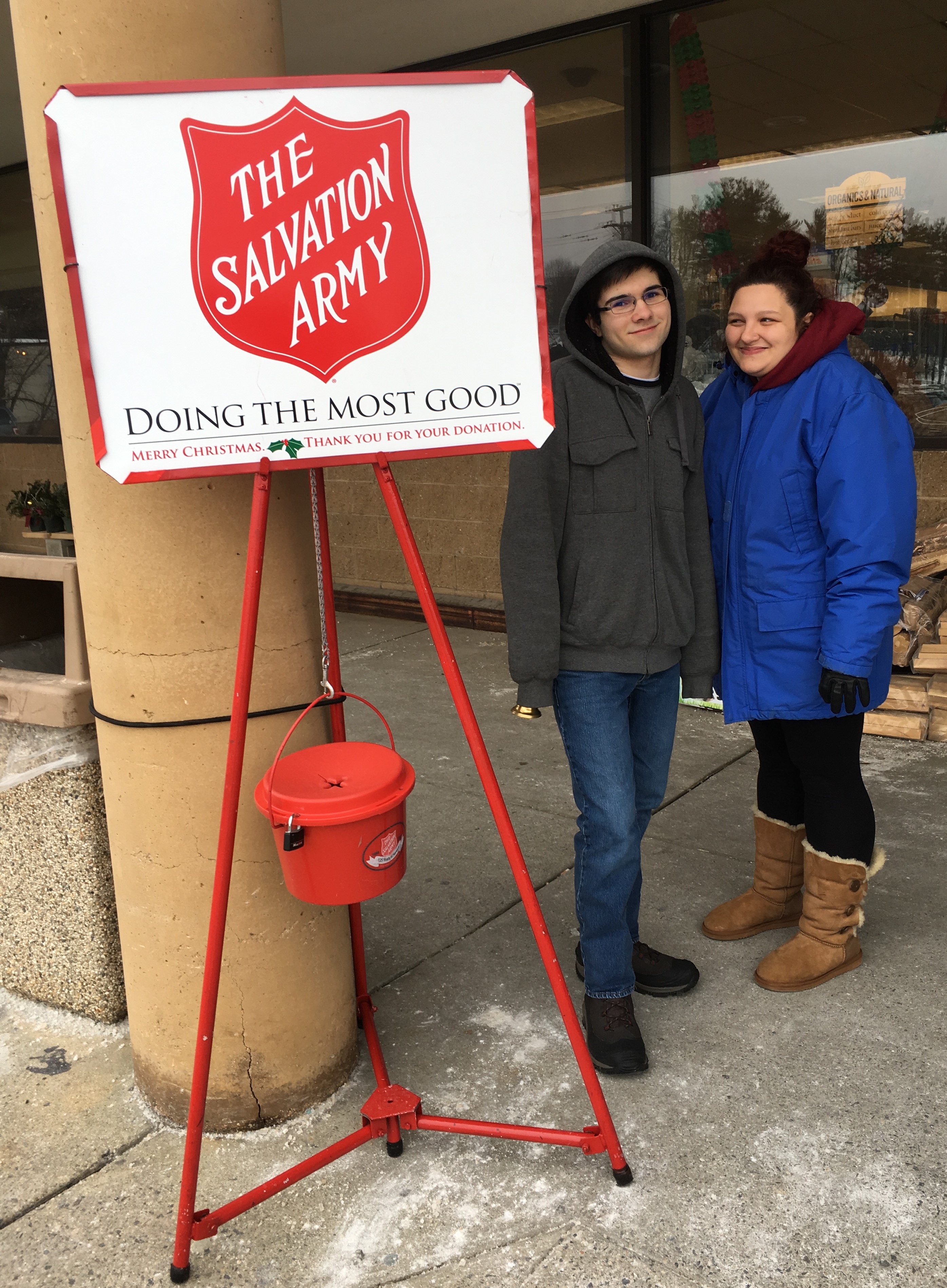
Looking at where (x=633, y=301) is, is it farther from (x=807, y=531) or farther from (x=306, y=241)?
(x=306, y=241)

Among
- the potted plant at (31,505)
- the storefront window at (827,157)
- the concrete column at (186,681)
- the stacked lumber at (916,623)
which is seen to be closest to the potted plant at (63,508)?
the potted plant at (31,505)

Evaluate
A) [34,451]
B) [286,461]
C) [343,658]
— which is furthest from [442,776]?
[34,451]

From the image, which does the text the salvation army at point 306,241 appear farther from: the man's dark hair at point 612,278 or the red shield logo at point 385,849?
the red shield logo at point 385,849

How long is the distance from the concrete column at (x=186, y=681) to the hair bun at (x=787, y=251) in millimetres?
1220

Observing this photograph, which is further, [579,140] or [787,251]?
[579,140]

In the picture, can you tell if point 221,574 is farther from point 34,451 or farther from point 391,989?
point 34,451

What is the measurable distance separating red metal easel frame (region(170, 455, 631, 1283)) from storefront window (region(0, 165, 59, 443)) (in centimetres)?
813

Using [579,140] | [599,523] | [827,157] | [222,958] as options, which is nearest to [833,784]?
[599,523]

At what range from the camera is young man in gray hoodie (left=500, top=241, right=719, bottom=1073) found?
2.37m

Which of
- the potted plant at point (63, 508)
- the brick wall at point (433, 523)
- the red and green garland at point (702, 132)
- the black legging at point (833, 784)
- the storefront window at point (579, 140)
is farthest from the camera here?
the potted plant at point (63, 508)

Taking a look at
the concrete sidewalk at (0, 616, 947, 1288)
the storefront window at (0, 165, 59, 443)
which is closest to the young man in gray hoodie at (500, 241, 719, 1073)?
the concrete sidewalk at (0, 616, 947, 1288)

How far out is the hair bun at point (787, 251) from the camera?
260 centimetres

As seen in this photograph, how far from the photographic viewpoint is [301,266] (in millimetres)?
1853

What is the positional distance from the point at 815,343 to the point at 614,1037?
171 centimetres
